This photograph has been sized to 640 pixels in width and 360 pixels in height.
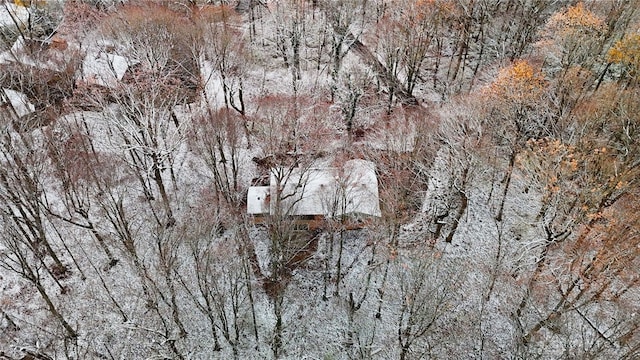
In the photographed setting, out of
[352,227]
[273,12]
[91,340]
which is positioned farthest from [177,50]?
[91,340]

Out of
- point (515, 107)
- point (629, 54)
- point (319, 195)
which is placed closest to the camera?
point (319, 195)

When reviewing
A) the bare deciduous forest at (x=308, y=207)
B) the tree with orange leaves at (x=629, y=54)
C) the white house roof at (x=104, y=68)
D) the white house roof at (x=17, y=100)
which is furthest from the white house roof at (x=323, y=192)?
the tree with orange leaves at (x=629, y=54)

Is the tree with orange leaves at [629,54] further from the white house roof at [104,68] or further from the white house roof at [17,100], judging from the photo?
the white house roof at [17,100]

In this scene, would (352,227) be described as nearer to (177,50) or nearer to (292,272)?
(292,272)

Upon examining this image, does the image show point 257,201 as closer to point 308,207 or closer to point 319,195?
point 308,207

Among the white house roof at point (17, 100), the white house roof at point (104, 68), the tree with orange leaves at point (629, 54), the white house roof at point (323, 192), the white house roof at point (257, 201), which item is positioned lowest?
the white house roof at point (257, 201)

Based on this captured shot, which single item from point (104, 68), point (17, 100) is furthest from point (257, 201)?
point (17, 100)

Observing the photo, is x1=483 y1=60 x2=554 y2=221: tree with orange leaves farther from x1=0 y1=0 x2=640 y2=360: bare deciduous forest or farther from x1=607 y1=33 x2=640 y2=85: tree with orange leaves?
x1=607 y1=33 x2=640 y2=85: tree with orange leaves
